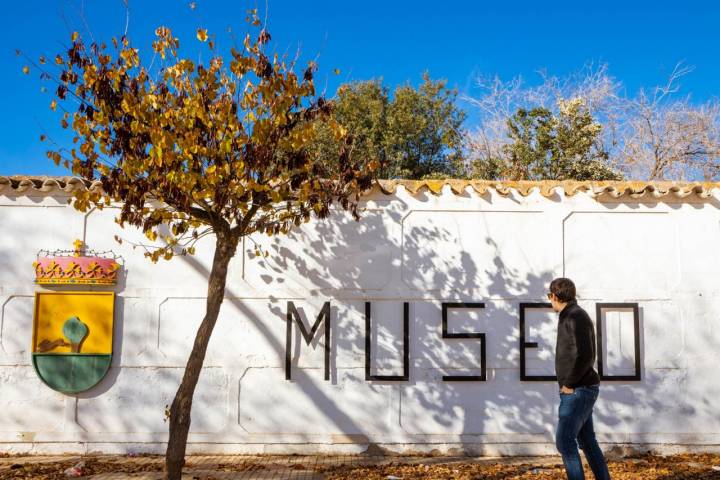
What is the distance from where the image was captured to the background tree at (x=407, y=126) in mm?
18781

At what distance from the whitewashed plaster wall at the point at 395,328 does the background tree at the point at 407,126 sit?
11.0m

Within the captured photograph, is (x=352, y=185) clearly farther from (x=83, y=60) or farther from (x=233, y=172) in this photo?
(x=83, y=60)

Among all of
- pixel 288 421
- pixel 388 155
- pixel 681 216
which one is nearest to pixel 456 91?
pixel 388 155

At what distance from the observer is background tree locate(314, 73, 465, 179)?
18781 millimetres

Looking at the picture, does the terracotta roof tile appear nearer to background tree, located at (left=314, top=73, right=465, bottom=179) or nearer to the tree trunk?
the tree trunk

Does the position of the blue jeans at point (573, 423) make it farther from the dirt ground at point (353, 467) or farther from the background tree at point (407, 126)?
the background tree at point (407, 126)

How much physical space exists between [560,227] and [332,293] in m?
2.64

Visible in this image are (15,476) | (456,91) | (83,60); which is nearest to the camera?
(83,60)

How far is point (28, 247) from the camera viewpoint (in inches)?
283

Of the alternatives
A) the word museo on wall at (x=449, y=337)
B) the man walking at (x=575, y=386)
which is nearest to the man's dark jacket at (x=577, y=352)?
the man walking at (x=575, y=386)

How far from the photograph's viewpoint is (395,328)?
23.8 ft

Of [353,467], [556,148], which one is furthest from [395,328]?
[556,148]

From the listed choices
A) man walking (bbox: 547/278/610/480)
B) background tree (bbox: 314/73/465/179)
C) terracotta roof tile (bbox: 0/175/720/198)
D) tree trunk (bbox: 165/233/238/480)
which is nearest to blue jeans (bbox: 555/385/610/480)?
Result: man walking (bbox: 547/278/610/480)

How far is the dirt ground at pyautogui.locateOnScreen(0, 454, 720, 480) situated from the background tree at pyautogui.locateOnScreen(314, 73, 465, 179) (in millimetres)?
12147
